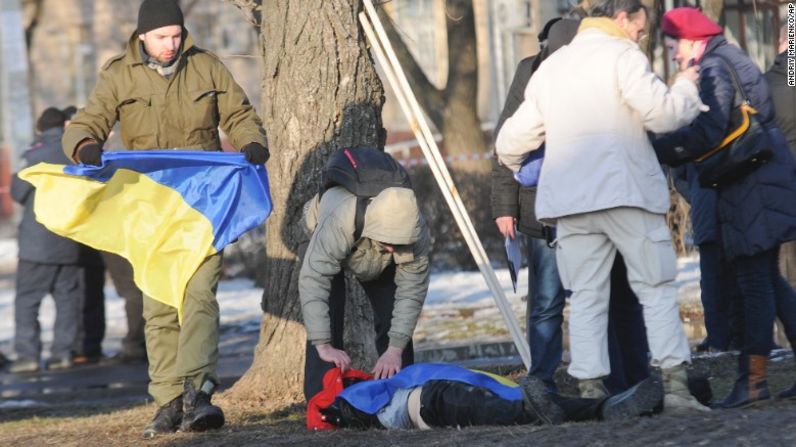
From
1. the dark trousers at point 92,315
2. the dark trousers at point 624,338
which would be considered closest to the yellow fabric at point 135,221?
the dark trousers at point 624,338

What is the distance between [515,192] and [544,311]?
0.60 metres

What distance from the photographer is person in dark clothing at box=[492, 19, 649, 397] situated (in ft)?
22.6

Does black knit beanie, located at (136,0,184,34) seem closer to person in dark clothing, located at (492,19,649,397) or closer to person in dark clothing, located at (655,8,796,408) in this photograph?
person in dark clothing, located at (492,19,649,397)

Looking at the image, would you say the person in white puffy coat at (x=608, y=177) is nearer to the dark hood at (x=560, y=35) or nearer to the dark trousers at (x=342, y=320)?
the dark hood at (x=560, y=35)

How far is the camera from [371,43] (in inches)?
318

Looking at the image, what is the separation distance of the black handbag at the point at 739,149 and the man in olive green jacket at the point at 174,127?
2082 millimetres

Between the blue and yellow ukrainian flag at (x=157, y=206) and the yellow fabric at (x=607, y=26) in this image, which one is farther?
the blue and yellow ukrainian flag at (x=157, y=206)

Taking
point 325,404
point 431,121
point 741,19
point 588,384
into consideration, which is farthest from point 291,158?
point 741,19

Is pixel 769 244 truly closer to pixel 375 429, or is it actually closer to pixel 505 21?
pixel 375 429

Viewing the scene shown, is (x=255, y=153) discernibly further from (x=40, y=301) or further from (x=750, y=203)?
(x=40, y=301)

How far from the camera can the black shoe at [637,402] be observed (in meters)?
5.75

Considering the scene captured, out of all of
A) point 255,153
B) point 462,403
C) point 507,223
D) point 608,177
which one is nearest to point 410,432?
point 462,403

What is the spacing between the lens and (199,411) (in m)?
6.80

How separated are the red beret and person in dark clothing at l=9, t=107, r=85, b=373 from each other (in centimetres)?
631
